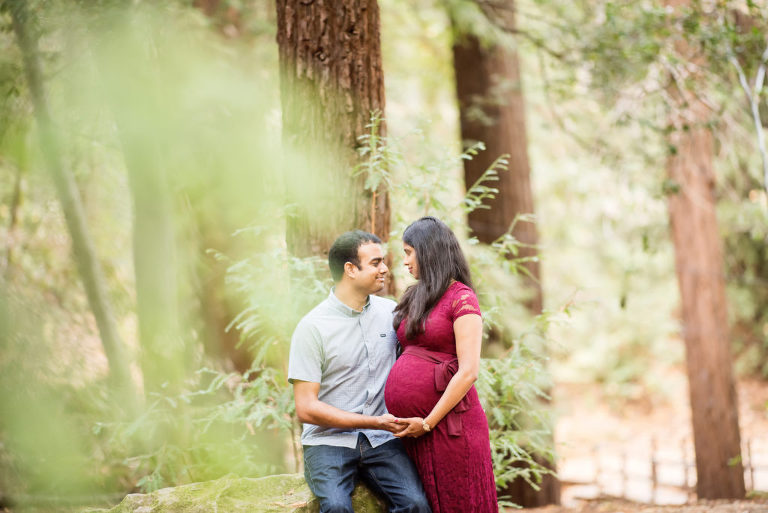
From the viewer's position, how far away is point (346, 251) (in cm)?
354

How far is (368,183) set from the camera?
4562mm

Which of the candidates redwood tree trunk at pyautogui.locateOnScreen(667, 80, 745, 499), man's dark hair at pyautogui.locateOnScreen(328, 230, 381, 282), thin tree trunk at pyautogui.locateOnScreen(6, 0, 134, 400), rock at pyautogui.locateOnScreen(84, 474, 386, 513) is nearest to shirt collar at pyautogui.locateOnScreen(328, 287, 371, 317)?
man's dark hair at pyautogui.locateOnScreen(328, 230, 381, 282)

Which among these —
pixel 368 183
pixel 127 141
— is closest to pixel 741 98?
pixel 368 183

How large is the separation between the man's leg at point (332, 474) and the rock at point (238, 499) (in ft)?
0.38

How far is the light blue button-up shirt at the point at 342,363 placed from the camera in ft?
11.2

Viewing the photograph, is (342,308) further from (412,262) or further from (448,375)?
(448,375)

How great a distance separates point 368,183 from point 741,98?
7.01 metres

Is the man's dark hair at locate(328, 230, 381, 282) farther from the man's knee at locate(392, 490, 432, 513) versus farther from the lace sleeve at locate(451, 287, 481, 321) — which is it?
the man's knee at locate(392, 490, 432, 513)

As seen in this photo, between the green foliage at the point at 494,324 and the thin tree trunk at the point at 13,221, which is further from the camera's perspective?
the thin tree trunk at the point at 13,221

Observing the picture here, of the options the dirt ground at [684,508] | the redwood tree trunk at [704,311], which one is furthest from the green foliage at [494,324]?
the redwood tree trunk at [704,311]

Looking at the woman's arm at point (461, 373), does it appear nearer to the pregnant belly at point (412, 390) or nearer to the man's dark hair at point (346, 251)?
the pregnant belly at point (412, 390)

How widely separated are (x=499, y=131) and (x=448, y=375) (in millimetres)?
6717

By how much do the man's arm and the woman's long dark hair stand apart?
1.45 feet

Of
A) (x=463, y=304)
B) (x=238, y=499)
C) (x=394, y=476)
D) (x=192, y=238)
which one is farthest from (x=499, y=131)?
(x=238, y=499)
